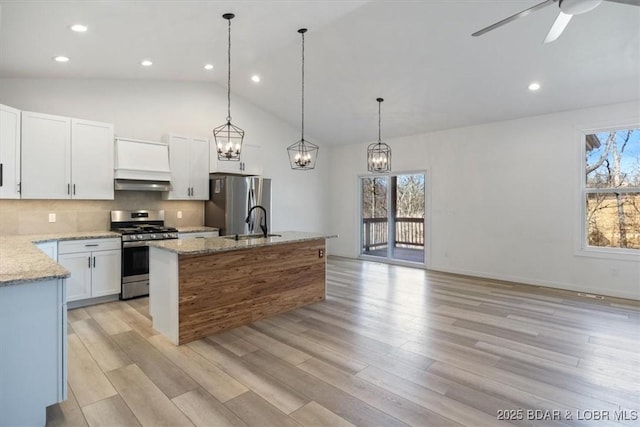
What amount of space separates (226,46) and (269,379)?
3.94 meters

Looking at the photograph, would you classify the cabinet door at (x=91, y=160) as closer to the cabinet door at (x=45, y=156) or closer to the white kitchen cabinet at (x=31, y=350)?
the cabinet door at (x=45, y=156)

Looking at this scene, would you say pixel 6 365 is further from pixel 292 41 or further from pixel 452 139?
pixel 452 139

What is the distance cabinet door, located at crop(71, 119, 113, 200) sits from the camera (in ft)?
14.8

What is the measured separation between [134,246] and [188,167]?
155 cm

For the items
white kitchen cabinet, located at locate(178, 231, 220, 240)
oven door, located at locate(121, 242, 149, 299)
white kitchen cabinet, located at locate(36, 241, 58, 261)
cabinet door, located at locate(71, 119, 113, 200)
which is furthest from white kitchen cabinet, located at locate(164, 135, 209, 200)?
white kitchen cabinet, located at locate(36, 241, 58, 261)

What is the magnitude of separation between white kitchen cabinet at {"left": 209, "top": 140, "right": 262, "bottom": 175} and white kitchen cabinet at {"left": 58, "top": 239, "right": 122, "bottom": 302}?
2025 mm

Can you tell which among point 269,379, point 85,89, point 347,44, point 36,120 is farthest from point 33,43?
point 269,379

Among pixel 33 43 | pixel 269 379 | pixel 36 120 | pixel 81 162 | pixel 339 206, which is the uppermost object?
pixel 33 43

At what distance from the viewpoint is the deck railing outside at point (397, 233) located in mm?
7512

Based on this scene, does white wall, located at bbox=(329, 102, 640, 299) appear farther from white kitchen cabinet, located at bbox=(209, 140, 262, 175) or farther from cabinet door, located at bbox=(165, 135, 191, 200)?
cabinet door, located at bbox=(165, 135, 191, 200)

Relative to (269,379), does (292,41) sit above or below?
above

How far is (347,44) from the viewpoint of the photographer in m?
4.56

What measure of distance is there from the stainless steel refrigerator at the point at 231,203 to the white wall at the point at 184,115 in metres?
1.14

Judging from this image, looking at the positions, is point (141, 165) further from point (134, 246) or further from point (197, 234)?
point (197, 234)
